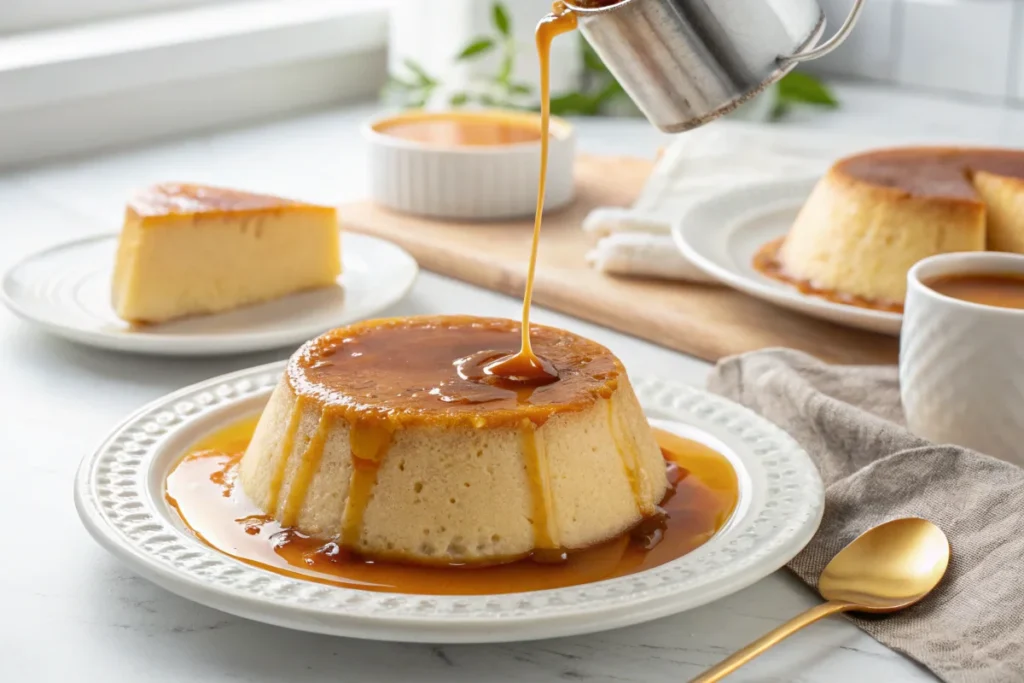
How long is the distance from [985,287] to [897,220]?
1.35ft

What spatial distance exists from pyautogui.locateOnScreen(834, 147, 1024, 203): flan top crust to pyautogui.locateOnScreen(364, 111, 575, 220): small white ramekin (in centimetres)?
53

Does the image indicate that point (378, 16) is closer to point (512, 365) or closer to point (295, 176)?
point (295, 176)

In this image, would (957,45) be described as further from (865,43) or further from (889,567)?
(889,567)

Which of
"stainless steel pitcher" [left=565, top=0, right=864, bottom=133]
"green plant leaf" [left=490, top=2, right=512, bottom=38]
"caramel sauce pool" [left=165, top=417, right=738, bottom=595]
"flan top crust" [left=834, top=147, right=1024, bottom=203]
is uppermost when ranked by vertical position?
"stainless steel pitcher" [left=565, top=0, right=864, bottom=133]

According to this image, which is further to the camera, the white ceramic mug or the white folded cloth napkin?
the white folded cloth napkin

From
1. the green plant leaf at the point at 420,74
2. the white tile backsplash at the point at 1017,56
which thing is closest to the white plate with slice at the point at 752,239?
the green plant leaf at the point at 420,74

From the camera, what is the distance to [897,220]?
176cm

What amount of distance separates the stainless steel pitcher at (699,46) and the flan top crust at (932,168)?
507 millimetres

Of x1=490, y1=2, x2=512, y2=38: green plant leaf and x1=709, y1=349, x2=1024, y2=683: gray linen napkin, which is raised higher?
x1=490, y1=2, x2=512, y2=38: green plant leaf

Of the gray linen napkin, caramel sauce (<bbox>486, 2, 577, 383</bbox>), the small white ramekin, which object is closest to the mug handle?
caramel sauce (<bbox>486, 2, 577, 383</bbox>)

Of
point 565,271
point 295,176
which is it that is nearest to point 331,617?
point 565,271

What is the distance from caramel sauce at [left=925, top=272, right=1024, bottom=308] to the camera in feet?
4.35

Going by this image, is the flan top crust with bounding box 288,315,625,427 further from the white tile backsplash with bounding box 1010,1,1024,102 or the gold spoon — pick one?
the white tile backsplash with bounding box 1010,1,1024,102

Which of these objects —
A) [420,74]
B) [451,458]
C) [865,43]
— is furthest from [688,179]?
[865,43]
